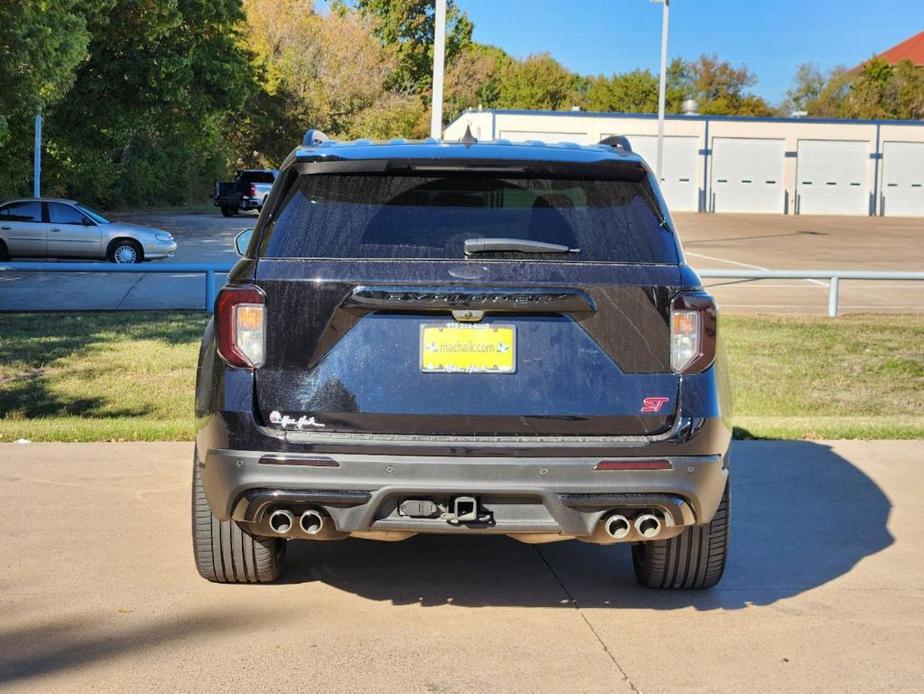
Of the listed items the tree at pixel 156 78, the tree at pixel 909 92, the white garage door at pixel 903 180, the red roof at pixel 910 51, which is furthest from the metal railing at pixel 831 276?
the red roof at pixel 910 51

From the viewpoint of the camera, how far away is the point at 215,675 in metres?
4.22

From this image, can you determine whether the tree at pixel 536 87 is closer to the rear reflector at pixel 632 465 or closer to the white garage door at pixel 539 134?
the white garage door at pixel 539 134

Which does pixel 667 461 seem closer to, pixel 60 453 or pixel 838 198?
pixel 60 453

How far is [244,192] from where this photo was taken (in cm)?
4972

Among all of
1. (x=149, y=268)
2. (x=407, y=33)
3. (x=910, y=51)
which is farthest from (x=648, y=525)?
(x=910, y=51)

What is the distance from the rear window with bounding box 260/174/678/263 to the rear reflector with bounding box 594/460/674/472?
737 millimetres

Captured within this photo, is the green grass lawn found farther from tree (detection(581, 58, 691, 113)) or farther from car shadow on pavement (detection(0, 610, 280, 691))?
tree (detection(581, 58, 691, 113))

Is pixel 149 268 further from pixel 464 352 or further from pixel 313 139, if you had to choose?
pixel 464 352

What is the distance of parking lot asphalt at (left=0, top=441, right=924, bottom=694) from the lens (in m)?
4.27

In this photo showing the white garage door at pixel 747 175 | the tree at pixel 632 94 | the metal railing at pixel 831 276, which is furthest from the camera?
the tree at pixel 632 94

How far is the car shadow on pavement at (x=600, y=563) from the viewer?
17.2 ft

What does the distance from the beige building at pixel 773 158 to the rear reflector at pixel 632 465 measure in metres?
54.2

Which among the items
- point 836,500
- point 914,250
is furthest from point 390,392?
point 914,250

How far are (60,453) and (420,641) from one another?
4.17m
